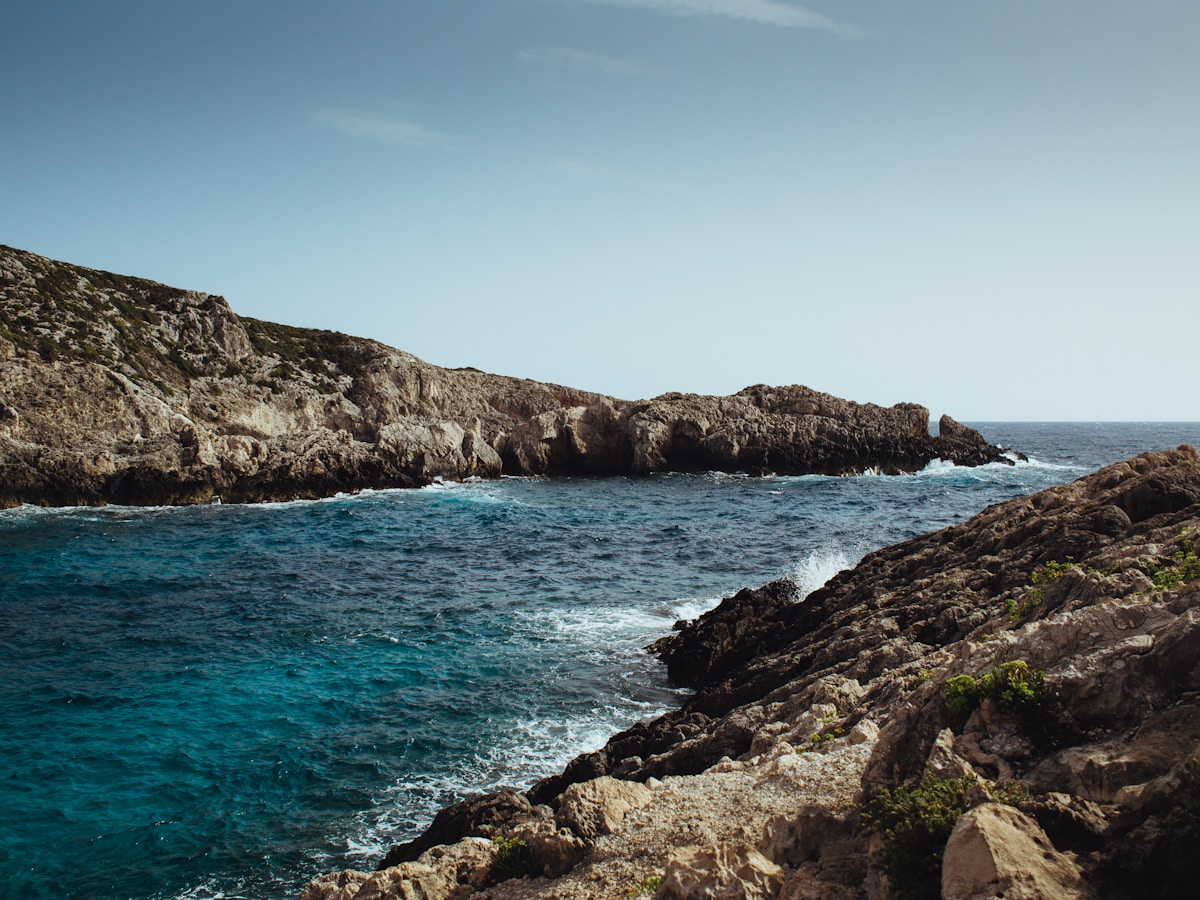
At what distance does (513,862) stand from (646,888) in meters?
1.86

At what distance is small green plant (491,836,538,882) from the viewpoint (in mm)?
8133

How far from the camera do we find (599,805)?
876 centimetres

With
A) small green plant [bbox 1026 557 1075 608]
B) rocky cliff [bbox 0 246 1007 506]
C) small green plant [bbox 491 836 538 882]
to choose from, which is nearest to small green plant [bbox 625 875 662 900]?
small green plant [bbox 491 836 538 882]

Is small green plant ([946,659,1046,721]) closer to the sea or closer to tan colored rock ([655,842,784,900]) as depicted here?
tan colored rock ([655,842,784,900])

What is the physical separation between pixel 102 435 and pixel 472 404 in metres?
42.8

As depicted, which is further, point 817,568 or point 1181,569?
point 817,568

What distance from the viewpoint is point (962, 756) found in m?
6.74

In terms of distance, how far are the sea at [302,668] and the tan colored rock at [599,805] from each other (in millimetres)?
5322

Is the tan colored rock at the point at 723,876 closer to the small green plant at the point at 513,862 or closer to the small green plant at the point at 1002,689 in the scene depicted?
the small green plant at the point at 513,862

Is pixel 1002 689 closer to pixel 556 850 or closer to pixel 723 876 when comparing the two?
pixel 723 876

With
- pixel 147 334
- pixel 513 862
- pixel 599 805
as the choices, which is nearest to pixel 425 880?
pixel 513 862

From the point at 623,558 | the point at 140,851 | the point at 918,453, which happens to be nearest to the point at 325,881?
the point at 140,851

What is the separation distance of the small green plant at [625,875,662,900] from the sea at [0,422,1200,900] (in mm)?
6885

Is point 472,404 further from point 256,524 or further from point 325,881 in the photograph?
point 325,881
